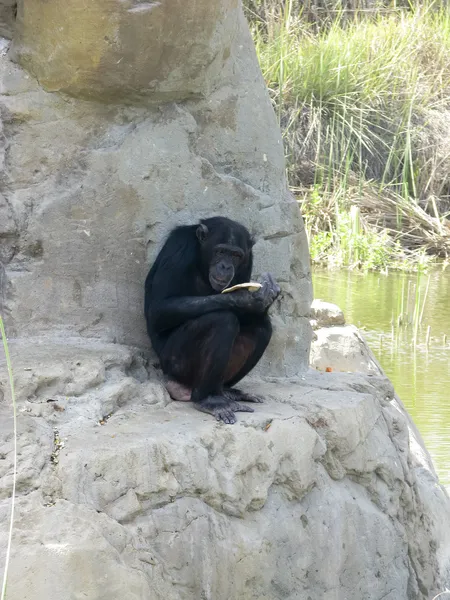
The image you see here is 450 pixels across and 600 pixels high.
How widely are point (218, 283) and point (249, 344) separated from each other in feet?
1.08

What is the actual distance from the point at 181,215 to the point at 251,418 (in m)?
1.22

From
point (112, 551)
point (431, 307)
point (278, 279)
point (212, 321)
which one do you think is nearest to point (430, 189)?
point (431, 307)

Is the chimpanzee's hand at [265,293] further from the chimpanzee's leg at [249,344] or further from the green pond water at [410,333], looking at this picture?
the green pond water at [410,333]

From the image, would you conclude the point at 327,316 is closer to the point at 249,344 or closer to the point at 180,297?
the point at 249,344

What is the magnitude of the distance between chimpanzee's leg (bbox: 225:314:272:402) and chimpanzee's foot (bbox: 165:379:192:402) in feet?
0.71

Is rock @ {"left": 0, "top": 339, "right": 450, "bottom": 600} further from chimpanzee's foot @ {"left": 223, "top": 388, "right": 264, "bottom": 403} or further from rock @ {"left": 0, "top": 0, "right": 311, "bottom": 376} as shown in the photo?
rock @ {"left": 0, "top": 0, "right": 311, "bottom": 376}

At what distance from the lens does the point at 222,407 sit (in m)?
4.46

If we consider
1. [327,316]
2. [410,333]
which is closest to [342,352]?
[327,316]

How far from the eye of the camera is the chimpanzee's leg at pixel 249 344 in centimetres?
488

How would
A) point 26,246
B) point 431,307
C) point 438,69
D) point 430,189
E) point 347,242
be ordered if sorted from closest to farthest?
point 26,246, point 431,307, point 347,242, point 430,189, point 438,69

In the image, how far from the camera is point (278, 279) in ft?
17.8

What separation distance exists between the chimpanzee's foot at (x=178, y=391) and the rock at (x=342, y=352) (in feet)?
9.47

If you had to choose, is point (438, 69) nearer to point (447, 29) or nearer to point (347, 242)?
point (447, 29)

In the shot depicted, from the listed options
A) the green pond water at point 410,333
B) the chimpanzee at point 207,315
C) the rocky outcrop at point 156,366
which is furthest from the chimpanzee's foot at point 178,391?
the green pond water at point 410,333
